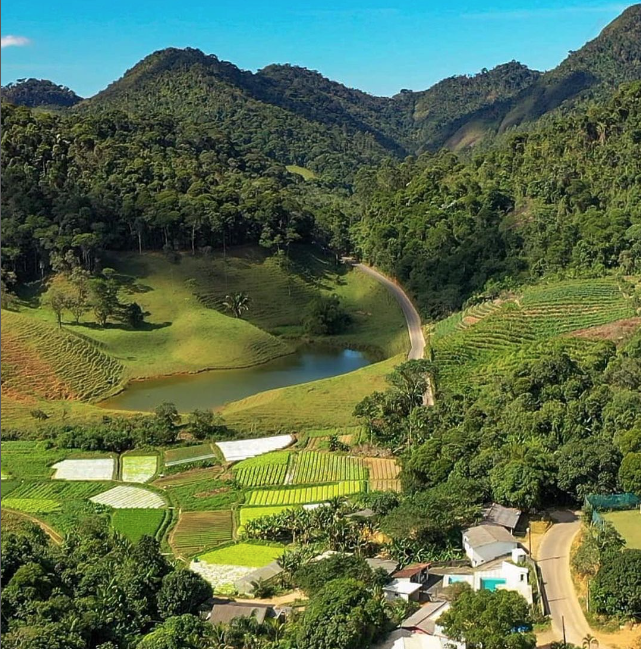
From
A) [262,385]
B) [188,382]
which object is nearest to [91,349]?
[188,382]

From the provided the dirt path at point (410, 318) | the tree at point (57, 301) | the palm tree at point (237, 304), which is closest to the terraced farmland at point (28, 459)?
the tree at point (57, 301)

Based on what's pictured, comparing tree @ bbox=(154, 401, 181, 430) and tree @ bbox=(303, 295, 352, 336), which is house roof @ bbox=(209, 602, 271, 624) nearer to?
tree @ bbox=(154, 401, 181, 430)

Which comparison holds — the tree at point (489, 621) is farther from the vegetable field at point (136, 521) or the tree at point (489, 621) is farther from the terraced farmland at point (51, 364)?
the terraced farmland at point (51, 364)

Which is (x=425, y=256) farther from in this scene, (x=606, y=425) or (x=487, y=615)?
(x=487, y=615)

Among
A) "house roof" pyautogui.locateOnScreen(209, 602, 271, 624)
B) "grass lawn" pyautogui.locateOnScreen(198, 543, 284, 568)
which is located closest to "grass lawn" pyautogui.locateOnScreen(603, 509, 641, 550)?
"grass lawn" pyautogui.locateOnScreen(198, 543, 284, 568)

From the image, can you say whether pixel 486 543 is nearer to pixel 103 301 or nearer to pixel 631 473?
pixel 631 473

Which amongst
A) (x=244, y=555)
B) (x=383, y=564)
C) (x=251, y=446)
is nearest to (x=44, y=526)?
(x=244, y=555)
